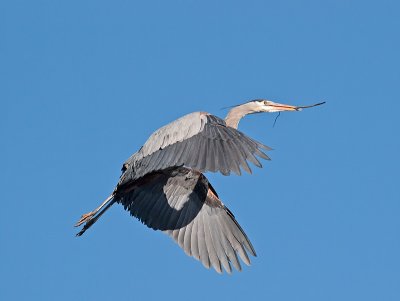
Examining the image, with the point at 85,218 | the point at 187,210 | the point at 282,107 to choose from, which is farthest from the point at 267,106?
the point at 85,218

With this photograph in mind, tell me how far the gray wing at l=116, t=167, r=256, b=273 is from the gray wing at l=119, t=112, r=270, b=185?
0.92 metres

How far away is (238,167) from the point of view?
11.0 metres

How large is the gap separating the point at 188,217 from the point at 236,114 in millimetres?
1762

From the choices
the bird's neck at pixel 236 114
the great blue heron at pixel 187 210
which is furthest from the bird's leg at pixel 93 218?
the bird's neck at pixel 236 114

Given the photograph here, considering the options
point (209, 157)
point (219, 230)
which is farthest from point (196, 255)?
point (209, 157)

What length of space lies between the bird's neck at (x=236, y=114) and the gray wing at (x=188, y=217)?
3.37 ft

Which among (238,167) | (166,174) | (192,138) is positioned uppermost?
(166,174)

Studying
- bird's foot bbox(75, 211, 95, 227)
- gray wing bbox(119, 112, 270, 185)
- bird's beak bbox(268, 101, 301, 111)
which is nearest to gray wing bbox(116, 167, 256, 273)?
bird's foot bbox(75, 211, 95, 227)

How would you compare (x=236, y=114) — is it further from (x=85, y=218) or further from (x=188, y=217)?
(x=85, y=218)

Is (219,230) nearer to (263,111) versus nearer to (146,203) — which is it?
(146,203)

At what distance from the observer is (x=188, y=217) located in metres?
14.2

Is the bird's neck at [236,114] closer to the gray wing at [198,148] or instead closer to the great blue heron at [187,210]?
the great blue heron at [187,210]

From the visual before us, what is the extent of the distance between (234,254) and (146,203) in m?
1.48

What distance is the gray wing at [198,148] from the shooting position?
36.5 feet
